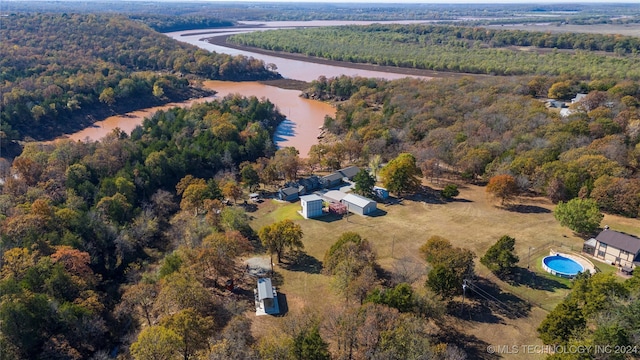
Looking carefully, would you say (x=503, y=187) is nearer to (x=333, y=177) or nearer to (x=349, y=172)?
(x=349, y=172)

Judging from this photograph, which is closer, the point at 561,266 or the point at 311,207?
the point at 561,266

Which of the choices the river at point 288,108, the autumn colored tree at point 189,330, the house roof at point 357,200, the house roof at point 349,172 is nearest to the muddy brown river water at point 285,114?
the river at point 288,108

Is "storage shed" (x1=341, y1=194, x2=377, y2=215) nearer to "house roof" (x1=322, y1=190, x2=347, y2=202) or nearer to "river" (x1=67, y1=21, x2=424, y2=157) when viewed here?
"house roof" (x1=322, y1=190, x2=347, y2=202)

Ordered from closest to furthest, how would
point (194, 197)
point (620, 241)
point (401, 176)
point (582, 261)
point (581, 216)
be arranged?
point (620, 241)
point (582, 261)
point (581, 216)
point (194, 197)
point (401, 176)

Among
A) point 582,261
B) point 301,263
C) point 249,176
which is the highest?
point 249,176

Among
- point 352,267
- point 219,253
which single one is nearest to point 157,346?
point 219,253

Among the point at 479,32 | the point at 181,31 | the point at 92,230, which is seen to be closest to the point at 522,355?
the point at 92,230

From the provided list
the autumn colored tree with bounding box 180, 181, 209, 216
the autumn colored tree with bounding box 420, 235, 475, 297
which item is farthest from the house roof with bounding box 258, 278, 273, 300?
the autumn colored tree with bounding box 180, 181, 209, 216
